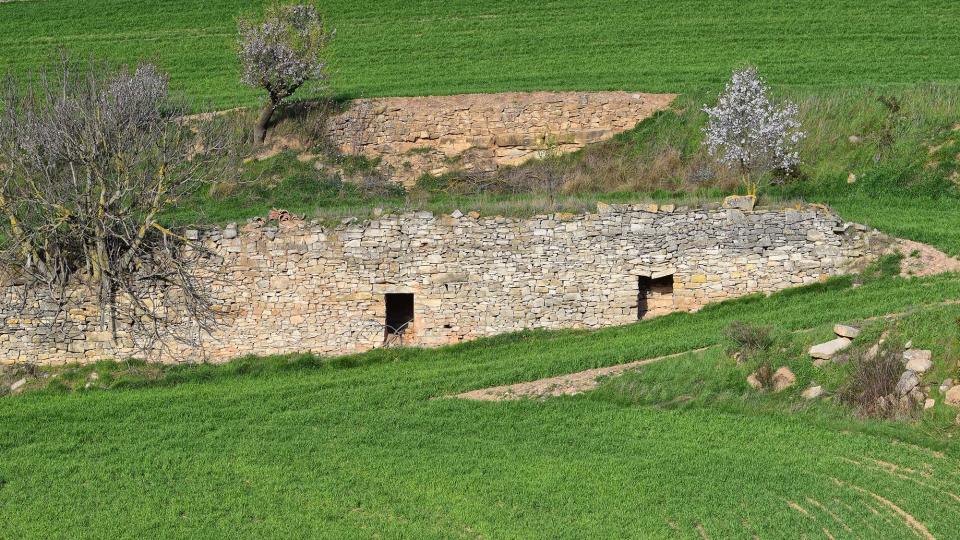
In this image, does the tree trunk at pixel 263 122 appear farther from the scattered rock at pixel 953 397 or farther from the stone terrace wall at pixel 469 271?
the scattered rock at pixel 953 397

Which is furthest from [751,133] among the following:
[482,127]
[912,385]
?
[912,385]

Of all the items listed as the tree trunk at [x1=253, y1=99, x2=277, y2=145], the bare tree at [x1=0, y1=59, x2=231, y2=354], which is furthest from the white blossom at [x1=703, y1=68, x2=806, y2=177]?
the bare tree at [x1=0, y1=59, x2=231, y2=354]

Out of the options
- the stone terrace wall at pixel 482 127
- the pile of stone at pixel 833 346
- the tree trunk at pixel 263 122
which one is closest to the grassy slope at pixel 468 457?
the pile of stone at pixel 833 346

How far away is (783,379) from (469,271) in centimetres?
697

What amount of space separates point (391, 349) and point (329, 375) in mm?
1561

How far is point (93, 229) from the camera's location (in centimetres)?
2586

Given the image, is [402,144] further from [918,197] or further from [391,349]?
[918,197]

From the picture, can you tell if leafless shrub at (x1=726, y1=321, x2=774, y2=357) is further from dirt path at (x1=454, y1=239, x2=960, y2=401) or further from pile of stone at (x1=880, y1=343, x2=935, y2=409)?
pile of stone at (x1=880, y1=343, x2=935, y2=409)

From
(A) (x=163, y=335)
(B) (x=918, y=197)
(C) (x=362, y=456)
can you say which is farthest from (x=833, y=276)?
(A) (x=163, y=335)

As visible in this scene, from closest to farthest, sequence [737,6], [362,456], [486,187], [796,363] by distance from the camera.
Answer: [362,456] → [796,363] → [486,187] → [737,6]

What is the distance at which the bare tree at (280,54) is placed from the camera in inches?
A: 1377

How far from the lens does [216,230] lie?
25.9 m

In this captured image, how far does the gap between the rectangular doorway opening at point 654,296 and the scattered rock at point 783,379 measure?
5.29m

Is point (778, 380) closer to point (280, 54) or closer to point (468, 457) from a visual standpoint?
point (468, 457)
